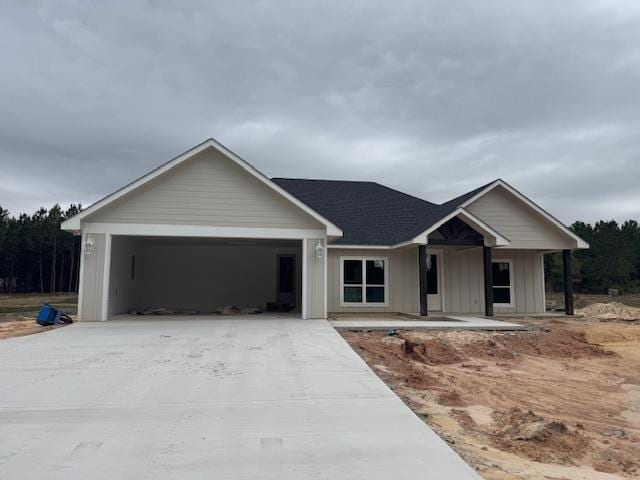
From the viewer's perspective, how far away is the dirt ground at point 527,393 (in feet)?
13.8

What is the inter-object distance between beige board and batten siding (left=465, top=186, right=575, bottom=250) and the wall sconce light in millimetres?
12460

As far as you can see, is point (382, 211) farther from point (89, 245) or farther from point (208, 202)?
point (89, 245)

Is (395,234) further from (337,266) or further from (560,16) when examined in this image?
(560,16)

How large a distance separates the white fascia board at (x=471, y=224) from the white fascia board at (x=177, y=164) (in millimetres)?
2908

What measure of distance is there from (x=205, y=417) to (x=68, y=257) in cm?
5259

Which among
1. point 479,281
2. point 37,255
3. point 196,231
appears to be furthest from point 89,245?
point 37,255

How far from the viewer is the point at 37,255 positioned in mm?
48094

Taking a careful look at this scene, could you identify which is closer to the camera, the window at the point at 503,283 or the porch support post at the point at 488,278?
the porch support post at the point at 488,278

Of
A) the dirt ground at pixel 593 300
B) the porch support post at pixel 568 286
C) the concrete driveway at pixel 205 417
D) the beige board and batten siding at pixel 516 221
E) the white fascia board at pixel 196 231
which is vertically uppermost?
the beige board and batten siding at pixel 516 221

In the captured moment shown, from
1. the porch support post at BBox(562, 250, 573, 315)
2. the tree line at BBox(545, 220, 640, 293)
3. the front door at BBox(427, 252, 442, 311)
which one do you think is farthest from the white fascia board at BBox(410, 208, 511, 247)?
the tree line at BBox(545, 220, 640, 293)

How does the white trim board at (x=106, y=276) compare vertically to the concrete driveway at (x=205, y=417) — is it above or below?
above

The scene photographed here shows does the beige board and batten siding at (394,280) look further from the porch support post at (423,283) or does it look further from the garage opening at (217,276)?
the garage opening at (217,276)

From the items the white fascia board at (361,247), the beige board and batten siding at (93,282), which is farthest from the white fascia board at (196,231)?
the white fascia board at (361,247)

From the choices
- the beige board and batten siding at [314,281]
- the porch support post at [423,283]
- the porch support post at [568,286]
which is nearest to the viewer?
the beige board and batten siding at [314,281]
